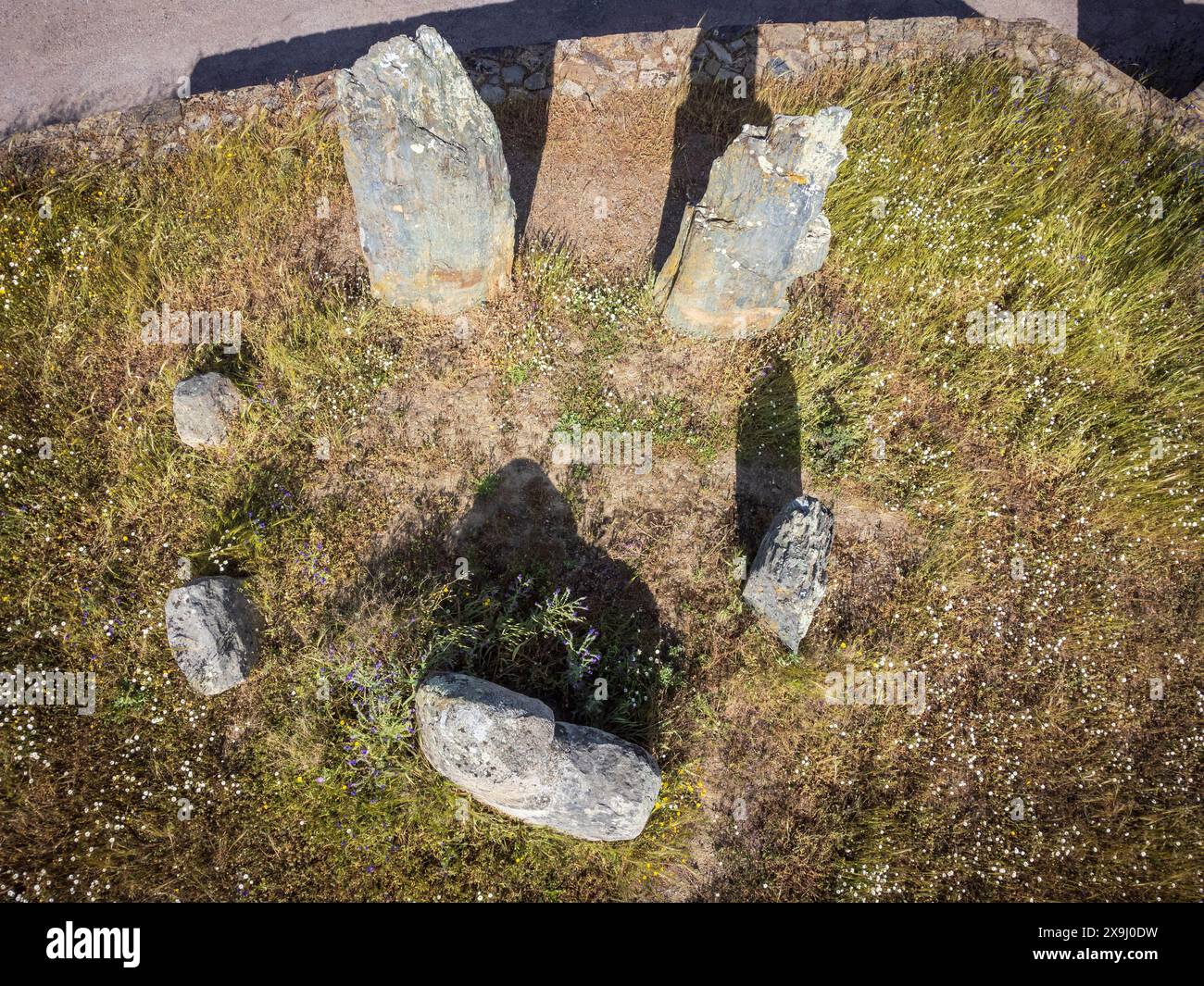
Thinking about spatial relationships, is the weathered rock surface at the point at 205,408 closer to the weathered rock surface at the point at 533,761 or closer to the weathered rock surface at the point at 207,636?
the weathered rock surface at the point at 207,636

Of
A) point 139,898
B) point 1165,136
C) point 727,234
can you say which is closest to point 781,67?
point 727,234

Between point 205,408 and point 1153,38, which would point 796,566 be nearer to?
point 205,408

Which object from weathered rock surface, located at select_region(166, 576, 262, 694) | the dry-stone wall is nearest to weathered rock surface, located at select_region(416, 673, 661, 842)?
weathered rock surface, located at select_region(166, 576, 262, 694)

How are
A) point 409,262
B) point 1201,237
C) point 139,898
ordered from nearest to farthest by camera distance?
point 139,898, point 409,262, point 1201,237

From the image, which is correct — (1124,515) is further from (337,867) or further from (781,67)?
(337,867)

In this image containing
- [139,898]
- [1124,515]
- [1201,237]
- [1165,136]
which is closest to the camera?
[139,898]

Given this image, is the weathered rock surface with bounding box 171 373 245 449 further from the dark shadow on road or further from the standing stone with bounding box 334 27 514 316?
the dark shadow on road
